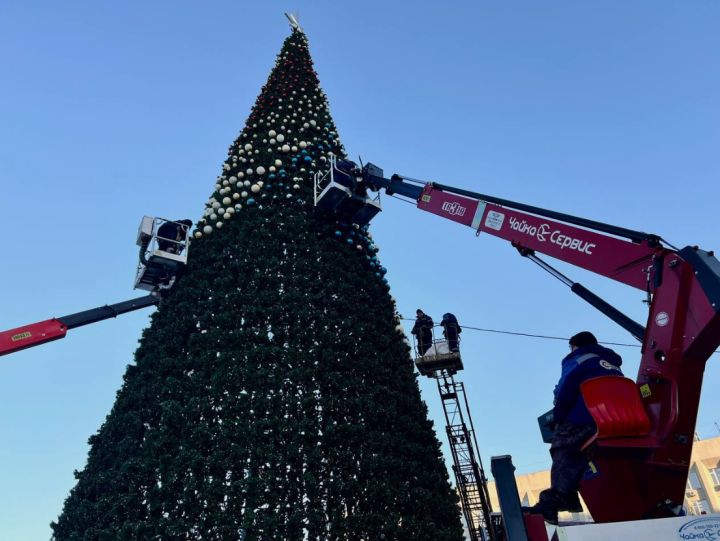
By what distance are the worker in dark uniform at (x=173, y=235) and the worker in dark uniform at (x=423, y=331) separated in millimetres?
8475

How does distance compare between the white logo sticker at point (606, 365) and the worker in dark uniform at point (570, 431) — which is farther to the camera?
the white logo sticker at point (606, 365)

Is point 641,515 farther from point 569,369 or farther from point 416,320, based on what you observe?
point 416,320

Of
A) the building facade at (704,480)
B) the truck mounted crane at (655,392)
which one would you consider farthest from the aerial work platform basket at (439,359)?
the building facade at (704,480)

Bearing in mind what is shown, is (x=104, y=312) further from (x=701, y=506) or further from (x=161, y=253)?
(x=701, y=506)

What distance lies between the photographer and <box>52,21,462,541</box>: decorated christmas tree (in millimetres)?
8078

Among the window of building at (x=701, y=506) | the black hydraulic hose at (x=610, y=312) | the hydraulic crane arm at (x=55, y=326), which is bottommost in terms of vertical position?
the window of building at (x=701, y=506)

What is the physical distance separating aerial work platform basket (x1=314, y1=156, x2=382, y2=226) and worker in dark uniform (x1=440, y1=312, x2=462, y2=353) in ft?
19.6

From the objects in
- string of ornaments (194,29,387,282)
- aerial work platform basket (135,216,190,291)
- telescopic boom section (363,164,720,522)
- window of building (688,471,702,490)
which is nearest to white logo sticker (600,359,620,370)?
telescopic boom section (363,164,720,522)

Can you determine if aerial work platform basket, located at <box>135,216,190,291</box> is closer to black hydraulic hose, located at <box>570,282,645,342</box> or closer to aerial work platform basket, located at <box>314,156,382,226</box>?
aerial work platform basket, located at <box>314,156,382,226</box>

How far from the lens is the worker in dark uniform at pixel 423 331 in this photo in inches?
715

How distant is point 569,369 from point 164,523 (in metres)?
6.65

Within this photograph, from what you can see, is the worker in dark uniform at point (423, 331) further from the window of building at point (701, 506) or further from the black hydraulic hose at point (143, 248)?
the window of building at point (701, 506)

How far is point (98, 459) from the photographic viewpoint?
408 inches

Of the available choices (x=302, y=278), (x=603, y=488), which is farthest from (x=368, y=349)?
(x=603, y=488)
